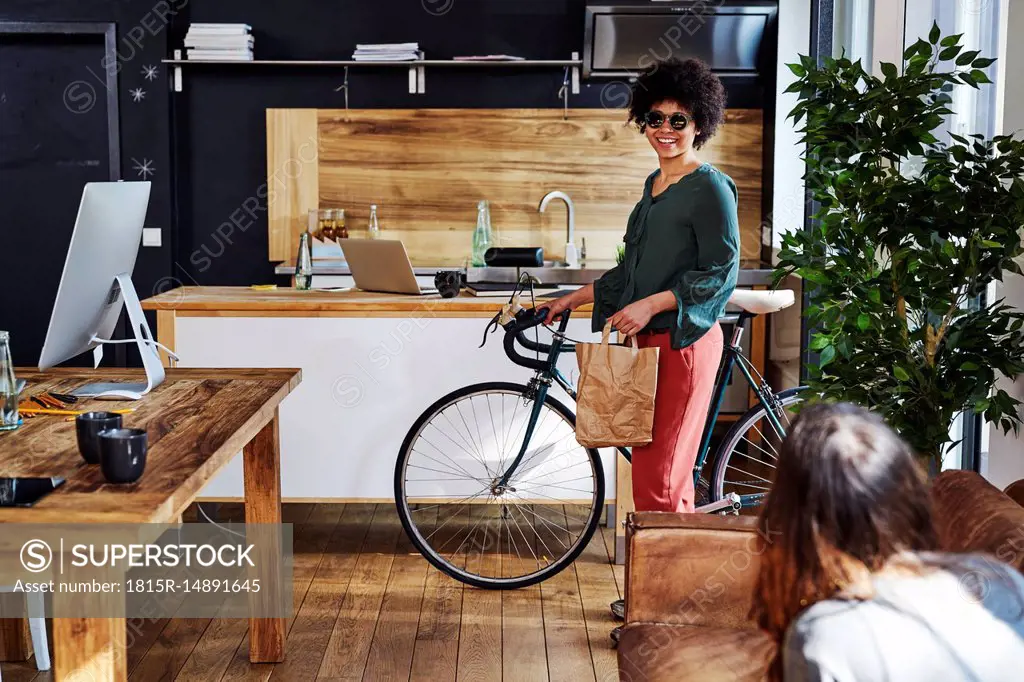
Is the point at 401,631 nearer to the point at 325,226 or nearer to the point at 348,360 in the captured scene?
the point at 348,360

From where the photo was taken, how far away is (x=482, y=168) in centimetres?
573

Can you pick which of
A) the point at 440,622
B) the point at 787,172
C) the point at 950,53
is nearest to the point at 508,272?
the point at 787,172

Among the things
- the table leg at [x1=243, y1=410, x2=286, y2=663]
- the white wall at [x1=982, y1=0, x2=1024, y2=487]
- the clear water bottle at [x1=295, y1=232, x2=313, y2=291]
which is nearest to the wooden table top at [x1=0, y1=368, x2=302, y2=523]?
the table leg at [x1=243, y1=410, x2=286, y2=663]

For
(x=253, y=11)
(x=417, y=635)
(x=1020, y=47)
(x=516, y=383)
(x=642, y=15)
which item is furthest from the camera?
(x=253, y=11)

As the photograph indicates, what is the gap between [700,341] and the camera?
2.70 meters

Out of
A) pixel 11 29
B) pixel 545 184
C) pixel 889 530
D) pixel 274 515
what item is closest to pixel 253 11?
pixel 11 29

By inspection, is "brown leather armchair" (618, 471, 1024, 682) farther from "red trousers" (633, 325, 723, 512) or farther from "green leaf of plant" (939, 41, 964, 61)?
"green leaf of plant" (939, 41, 964, 61)

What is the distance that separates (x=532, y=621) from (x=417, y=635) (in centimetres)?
34

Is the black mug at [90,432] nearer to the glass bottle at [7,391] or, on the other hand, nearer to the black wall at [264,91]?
the glass bottle at [7,391]

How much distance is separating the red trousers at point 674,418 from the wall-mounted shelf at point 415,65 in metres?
3.11

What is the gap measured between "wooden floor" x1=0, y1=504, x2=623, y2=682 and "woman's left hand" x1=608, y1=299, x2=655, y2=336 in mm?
893

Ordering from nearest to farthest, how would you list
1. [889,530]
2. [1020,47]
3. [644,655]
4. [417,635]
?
1. [889,530]
2. [644,655]
3. [1020,47]
4. [417,635]

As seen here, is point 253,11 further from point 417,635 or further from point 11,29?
point 417,635

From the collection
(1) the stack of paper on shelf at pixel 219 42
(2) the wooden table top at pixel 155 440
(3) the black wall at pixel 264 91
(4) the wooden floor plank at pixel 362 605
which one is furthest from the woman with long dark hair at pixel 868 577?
(1) the stack of paper on shelf at pixel 219 42
